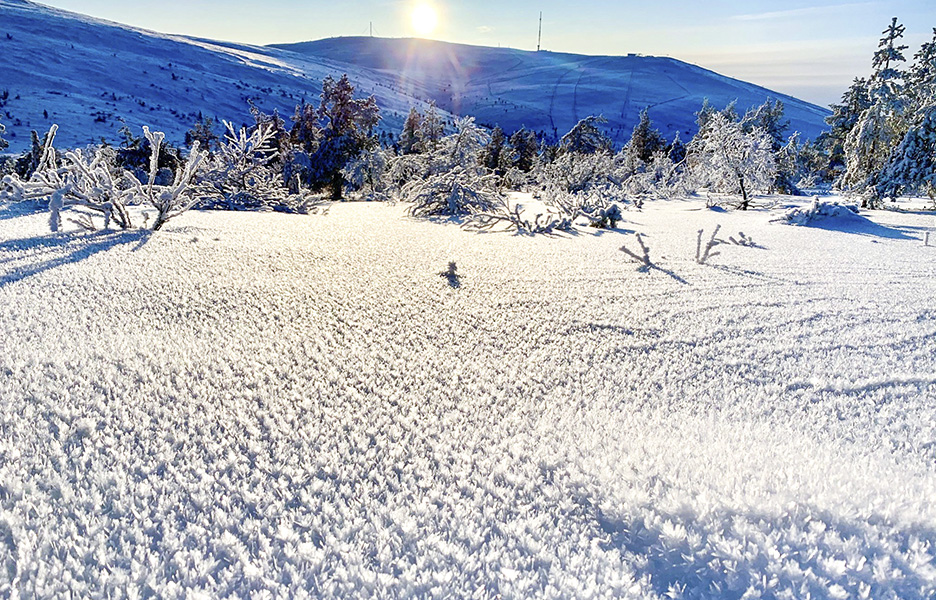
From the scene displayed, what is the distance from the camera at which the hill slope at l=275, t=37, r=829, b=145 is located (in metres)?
99.2

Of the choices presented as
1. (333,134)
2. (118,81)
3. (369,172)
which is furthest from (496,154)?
(118,81)

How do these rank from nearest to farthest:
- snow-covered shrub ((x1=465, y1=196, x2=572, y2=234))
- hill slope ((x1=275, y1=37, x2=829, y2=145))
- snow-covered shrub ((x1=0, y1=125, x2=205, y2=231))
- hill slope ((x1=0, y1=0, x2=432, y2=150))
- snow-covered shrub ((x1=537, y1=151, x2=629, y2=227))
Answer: snow-covered shrub ((x1=0, y1=125, x2=205, y2=231)), snow-covered shrub ((x1=465, y1=196, x2=572, y2=234)), snow-covered shrub ((x1=537, y1=151, x2=629, y2=227)), hill slope ((x1=0, y1=0, x2=432, y2=150)), hill slope ((x1=275, y1=37, x2=829, y2=145))

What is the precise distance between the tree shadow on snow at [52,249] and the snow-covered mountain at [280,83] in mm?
46226

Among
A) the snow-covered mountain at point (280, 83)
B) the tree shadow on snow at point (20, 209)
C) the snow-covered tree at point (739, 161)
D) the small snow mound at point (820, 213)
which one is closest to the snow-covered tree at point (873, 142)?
the snow-covered tree at point (739, 161)

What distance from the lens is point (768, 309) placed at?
2.90 meters

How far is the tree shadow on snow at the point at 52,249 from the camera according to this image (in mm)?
2574

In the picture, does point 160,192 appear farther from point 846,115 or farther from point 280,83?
point 280,83

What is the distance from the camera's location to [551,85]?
128500 mm

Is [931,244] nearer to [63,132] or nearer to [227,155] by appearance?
[227,155]

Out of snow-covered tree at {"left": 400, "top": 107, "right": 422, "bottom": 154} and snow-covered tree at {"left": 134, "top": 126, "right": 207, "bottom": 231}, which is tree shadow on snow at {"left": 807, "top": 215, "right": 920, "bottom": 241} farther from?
snow-covered tree at {"left": 400, "top": 107, "right": 422, "bottom": 154}

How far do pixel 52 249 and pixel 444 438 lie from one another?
3.09 metres

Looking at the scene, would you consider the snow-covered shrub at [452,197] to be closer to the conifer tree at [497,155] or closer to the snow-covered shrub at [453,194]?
the snow-covered shrub at [453,194]

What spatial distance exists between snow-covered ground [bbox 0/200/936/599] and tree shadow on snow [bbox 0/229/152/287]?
0.11 feet

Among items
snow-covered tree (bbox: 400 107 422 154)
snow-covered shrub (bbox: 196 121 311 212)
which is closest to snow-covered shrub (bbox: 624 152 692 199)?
snow-covered tree (bbox: 400 107 422 154)
